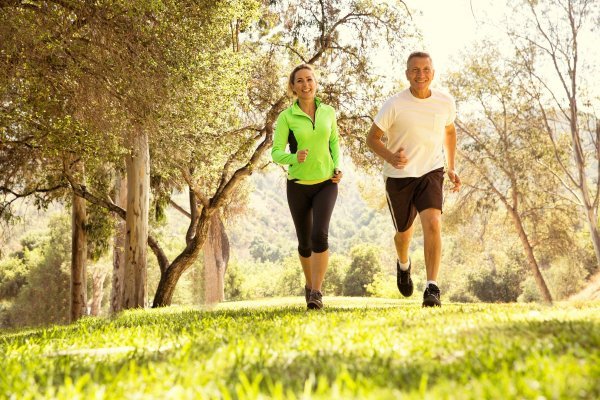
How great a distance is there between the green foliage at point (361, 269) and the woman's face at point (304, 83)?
63.8 meters

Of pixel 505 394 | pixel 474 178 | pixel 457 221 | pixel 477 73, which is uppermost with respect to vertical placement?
pixel 477 73

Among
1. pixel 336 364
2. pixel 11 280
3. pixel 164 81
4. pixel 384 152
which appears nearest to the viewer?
pixel 336 364

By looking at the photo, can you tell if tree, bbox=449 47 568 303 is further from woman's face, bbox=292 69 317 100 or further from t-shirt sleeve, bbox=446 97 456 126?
woman's face, bbox=292 69 317 100

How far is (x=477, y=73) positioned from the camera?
83.3 ft

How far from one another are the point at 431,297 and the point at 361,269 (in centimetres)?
6541

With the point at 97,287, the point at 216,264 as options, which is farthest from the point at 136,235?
the point at 97,287

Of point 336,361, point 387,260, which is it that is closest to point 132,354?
point 336,361

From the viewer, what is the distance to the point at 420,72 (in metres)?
6.53

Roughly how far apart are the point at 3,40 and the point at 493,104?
2253cm

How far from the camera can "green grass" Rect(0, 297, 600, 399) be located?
1946 mm

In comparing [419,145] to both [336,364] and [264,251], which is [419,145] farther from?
[264,251]

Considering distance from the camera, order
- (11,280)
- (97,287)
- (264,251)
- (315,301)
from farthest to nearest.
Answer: (264,251) → (11,280) → (97,287) → (315,301)

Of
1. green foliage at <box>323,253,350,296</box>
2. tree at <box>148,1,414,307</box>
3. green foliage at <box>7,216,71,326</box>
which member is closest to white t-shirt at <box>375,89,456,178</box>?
tree at <box>148,1,414,307</box>

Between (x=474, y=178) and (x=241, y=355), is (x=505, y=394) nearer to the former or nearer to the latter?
(x=241, y=355)
